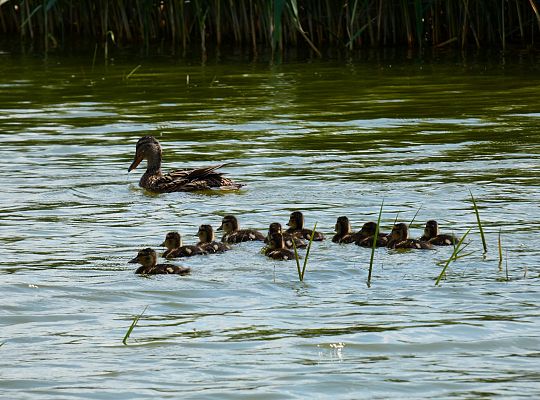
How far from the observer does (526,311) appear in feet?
22.6

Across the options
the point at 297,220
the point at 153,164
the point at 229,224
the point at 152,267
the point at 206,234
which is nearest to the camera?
the point at 152,267

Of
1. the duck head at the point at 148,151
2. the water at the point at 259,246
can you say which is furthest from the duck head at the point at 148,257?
the duck head at the point at 148,151

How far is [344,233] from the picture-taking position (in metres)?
8.59

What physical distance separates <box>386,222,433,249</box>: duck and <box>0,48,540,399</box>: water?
0.23 ft

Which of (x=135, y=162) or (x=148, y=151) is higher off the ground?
(x=148, y=151)

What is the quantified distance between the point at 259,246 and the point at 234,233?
0.19 meters

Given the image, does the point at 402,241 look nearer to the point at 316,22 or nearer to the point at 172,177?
the point at 172,177

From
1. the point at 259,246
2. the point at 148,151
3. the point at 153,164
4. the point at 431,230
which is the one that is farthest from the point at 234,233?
the point at 148,151

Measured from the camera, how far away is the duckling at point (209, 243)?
A: 8.39m

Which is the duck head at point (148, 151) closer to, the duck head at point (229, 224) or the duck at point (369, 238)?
the duck head at point (229, 224)

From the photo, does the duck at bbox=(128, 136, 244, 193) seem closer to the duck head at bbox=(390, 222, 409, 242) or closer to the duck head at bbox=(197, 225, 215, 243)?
the duck head at bbox=(197, 225, 215, 243)

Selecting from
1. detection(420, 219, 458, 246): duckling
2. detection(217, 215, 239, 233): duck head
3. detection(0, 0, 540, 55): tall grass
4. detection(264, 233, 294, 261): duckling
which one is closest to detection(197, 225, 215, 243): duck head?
detection(217, 215, 239, 233): duck head

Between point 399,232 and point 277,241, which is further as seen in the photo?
point 399,232

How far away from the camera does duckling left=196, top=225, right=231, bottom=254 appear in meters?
8.39
